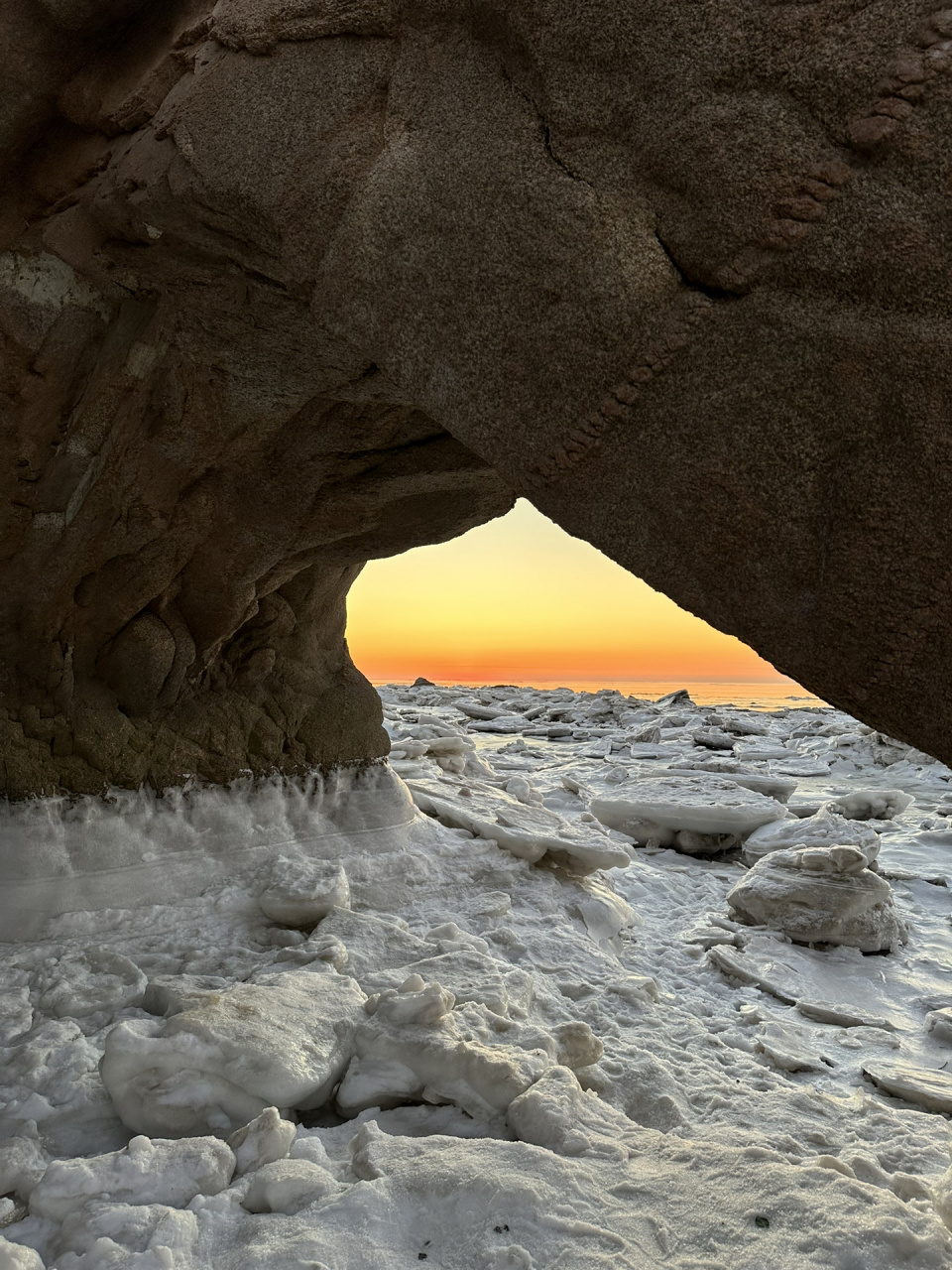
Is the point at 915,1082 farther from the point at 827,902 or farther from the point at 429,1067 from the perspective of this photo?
the point at 429,1067

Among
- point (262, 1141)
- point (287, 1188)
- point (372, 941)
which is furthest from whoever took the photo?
point (372, 941)

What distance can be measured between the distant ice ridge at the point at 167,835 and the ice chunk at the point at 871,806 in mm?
3742

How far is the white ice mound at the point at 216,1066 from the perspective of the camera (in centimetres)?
205

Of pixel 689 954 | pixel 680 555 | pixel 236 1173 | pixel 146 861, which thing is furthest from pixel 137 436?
pixel 689 954

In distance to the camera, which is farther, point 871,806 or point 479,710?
point 479,710

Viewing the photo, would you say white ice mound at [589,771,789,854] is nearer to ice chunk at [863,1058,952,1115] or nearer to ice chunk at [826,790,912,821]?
ice chunk at [826,790,912,821]

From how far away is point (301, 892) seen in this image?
3184 mm

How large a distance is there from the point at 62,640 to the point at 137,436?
0.86m

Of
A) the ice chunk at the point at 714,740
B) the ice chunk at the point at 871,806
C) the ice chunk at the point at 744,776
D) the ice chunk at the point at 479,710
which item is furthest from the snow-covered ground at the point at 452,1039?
the ice chunk at the point at 479,710

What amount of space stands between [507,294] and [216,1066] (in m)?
1.91

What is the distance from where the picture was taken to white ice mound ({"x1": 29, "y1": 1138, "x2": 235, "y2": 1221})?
1753mm

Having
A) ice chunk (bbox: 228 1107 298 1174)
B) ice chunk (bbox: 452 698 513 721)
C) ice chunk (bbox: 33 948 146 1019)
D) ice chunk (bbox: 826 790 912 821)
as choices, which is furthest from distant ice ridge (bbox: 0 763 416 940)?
ice chunk (bbox: 452 698 513 721)

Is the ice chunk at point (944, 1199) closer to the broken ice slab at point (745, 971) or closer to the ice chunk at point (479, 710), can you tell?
the broken ice slab at point (745, 971)

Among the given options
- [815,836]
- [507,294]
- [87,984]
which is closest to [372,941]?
[87,984]
